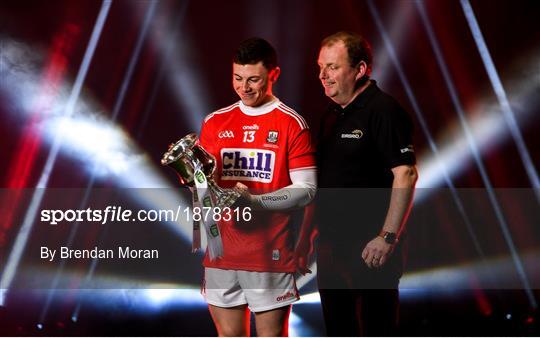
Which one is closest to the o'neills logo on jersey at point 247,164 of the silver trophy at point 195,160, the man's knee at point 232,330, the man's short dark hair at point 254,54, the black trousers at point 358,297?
the silver trophy at point 195,160

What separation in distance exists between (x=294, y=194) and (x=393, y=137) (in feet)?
1.56

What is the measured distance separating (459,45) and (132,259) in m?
2.30

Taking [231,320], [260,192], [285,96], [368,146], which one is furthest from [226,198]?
[285,96]

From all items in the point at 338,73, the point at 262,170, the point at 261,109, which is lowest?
the point at 262,170

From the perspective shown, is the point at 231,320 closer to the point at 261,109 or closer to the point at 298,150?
the point at 298,150

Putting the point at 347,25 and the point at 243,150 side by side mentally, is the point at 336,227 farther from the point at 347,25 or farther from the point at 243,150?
the point at 347,25

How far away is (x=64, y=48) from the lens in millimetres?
4000

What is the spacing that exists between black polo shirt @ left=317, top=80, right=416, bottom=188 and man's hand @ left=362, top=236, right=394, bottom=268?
9.3 inches

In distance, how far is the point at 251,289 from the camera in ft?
8.95

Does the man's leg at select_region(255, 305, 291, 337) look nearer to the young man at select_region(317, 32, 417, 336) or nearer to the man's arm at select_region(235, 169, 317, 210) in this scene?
the young man at select_region(317, 32, 417, 336)

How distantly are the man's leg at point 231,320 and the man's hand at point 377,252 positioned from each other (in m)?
0.55

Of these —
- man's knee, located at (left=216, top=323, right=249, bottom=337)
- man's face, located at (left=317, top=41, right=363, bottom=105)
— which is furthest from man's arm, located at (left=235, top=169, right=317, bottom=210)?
man's knee, located at (left=216, top=323, right=249, bottom=337)

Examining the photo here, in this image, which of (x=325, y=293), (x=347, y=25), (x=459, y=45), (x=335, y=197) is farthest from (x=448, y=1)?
(x=325, y=293)

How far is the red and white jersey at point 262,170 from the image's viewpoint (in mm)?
2730
